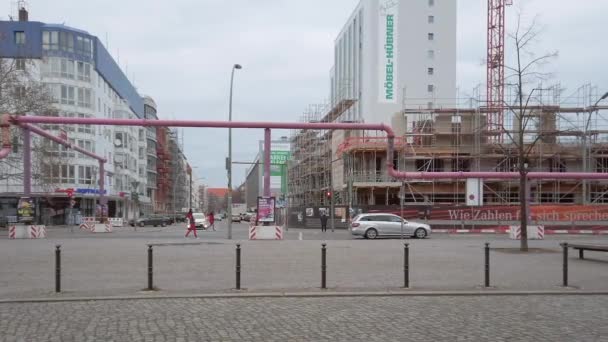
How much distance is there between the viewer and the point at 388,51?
6912 centimetres

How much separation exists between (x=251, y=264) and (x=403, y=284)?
220 inches

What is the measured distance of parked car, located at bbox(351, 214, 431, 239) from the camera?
110ft

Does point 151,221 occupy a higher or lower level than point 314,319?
lower

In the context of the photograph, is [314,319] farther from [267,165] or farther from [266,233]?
[267,165]

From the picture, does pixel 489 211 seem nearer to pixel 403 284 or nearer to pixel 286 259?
pixel 286 259

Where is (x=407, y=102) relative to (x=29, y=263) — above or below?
above

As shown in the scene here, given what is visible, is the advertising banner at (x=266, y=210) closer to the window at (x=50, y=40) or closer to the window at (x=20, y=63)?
the window at (x=20, y=63)

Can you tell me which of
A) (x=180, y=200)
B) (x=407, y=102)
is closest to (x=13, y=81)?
(x=407, y=102)

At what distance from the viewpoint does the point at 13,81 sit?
42.1 m

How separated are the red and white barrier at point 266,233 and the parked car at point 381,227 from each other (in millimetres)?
4554

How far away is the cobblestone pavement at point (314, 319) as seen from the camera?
8008 millimetres

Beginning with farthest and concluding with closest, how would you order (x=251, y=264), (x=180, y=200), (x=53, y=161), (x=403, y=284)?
1. (x=180, y=200)
2. (x=53, y=161)
3. (x=251, y=264)
4. (x=403, y=284)

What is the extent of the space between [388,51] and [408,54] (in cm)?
229

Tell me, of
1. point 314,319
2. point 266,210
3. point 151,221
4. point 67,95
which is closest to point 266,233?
point 266,210
